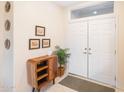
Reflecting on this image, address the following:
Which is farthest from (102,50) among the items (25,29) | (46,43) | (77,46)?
(25,29)

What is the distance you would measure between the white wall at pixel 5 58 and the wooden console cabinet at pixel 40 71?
404mm

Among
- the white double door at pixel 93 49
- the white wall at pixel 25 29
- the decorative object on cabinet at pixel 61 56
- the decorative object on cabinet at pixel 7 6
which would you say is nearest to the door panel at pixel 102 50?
the white double door at pixel 93 49

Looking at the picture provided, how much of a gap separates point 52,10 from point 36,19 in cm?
86

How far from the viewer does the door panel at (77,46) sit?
3623 millimetres

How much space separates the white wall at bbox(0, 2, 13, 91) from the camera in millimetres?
2371

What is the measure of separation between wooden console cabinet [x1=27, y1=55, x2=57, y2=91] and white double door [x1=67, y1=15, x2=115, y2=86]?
40.1 inches

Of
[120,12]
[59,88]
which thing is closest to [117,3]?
[120,12]

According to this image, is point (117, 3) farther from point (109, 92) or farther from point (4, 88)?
point (4, 88)

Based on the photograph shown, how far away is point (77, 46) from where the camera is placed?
A: 12.4 ft

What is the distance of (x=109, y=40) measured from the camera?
9.99ft

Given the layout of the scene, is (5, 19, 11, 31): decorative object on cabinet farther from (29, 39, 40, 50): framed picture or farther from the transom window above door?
the transom window above door

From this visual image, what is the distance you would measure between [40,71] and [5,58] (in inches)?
34.1

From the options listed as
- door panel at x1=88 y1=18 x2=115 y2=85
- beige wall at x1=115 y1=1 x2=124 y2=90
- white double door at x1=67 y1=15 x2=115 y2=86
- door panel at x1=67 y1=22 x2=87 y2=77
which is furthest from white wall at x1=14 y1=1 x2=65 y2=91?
beige wall at x1=115 y1=1 x2=124 y2=90

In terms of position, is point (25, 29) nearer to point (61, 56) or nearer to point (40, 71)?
point (40, 71)
